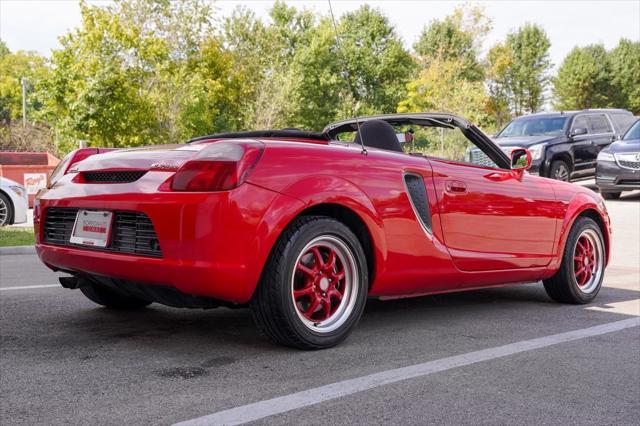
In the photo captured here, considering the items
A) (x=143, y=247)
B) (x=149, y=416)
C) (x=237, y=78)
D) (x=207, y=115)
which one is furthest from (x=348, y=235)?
(x=237, y=78)

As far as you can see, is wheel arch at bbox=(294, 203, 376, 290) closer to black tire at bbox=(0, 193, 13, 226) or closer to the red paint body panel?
the red paint body panel

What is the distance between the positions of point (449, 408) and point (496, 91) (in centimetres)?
6490

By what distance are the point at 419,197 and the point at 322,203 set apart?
2.48 feet

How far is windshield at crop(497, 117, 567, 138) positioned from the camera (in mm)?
17531

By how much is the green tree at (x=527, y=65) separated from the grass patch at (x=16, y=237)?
195 ft

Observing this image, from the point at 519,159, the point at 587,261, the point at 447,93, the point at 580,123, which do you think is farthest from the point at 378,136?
the point at 447,93

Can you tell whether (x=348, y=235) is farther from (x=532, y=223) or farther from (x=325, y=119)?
(x=325, y=119)

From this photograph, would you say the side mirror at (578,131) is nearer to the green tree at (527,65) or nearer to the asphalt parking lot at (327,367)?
the asphalt parking lot at (327,367)

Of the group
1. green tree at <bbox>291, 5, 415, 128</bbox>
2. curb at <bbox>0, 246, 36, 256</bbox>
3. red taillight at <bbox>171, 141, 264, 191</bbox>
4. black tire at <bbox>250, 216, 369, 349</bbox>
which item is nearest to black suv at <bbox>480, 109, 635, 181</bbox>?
curb at <bbox>0, 246, 36, 256</bbox>

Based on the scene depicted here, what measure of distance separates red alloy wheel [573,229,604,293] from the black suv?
10.8 meters

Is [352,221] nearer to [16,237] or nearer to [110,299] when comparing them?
[110,299]

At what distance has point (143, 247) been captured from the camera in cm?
367

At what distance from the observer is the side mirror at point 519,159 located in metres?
5.19

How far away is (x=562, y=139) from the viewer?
17234 mm
